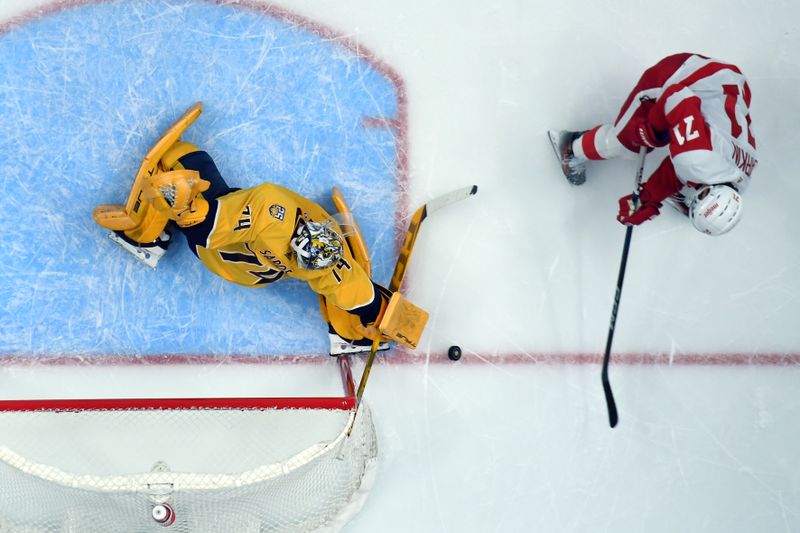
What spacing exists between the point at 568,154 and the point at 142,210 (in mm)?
1798

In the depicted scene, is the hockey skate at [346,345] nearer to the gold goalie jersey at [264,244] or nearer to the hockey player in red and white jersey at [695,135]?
the gold goalie jersey at [264,244]

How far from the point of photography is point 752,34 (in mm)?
3445

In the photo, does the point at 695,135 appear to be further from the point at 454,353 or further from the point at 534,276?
the point at 454,353

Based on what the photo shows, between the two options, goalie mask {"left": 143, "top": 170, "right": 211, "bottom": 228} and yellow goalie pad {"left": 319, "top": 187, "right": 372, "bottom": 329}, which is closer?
goalie mask {"left": 143, "top": 170, "right": 211, "bottom": 228}

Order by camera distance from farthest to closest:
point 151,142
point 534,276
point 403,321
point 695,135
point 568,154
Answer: point 534,276, point 568,154, point 151,142, point 403,321, point 695,135

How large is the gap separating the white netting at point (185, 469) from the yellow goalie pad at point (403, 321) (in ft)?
1.09

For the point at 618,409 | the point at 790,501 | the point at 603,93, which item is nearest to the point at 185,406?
the point at 618,409

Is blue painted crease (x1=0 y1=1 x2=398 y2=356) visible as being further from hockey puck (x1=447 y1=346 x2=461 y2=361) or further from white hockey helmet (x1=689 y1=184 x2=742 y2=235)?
white hockey helmet (x1=689 y1=184 x2=742 y2=235)

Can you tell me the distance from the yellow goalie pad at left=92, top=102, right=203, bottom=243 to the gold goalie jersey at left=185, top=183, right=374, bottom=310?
0.62 ft

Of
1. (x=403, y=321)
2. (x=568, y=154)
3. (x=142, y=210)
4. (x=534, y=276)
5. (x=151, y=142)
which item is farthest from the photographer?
(x=534, y=276)

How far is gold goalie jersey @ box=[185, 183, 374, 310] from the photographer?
108 inches

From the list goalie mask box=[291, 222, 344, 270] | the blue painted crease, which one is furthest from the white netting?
goalie mask box=[291, 222, 344, 270]

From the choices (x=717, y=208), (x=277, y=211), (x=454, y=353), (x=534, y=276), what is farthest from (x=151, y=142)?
(x=717, y=208)

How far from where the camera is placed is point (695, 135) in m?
2.63
